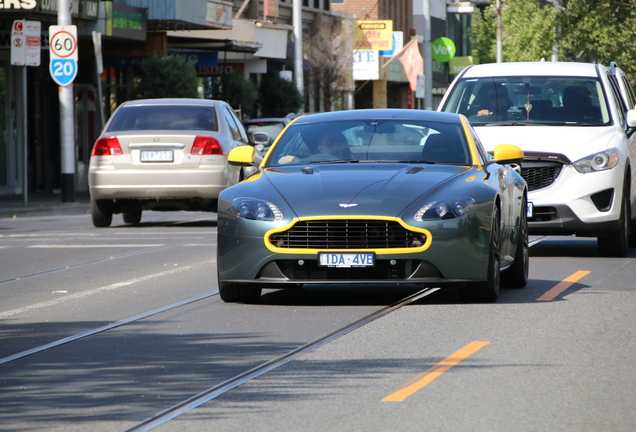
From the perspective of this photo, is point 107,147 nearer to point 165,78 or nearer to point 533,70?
point 533,70

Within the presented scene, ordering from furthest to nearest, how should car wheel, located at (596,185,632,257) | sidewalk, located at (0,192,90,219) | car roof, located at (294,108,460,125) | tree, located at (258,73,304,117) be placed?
tree, located at (258,73,304,117) → sidewalk, located at (0,192,90,219) → car wheel, located at (596,185,632,257) → car roof, located at (294,108,460,125)

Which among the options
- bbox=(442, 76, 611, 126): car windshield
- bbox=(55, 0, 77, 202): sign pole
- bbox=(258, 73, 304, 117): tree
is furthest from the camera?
bbox=(258, 73, 304, 117): tree

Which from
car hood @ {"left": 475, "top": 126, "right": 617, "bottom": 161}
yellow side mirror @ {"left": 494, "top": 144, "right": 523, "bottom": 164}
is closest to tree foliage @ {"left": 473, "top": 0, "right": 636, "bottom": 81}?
car hood @ {"left": 475, "top": 126, "right": 617, "bottom": 161}

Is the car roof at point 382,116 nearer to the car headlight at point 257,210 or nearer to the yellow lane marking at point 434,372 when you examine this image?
the car headlight at point 257,210

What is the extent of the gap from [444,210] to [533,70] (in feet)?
19.9

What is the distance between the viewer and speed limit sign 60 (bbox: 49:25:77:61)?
25047 mm

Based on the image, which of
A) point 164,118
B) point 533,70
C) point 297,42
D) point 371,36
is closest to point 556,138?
point 533,70

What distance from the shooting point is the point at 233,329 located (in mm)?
8422

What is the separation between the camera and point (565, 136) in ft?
44.3

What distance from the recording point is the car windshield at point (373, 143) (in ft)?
34.0

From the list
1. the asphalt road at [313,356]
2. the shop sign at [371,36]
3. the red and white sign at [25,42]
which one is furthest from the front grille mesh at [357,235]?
the shop sign at [371,36]

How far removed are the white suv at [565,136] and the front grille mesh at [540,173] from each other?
0.4 inches

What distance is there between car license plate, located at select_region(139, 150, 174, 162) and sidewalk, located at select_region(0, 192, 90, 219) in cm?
524

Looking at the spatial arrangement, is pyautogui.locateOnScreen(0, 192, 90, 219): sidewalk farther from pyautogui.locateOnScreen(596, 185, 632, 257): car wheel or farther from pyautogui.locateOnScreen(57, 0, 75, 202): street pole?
pyautogui.locateOnScreen(596, 185, 632, 257): car wheel
